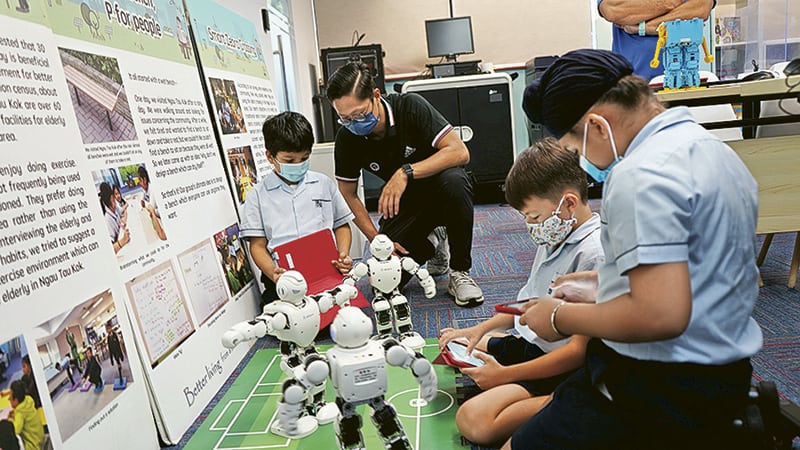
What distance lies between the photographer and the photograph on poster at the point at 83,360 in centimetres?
134

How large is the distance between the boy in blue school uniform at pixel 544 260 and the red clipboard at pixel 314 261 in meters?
0.93

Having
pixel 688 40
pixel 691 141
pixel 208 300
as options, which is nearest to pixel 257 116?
pixel 208 300

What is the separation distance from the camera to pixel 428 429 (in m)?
1.65

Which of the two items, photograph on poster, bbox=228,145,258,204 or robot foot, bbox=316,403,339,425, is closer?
robot foot, bbox=316,403,339,425

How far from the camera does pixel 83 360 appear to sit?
1455mm

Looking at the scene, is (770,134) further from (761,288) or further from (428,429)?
(428,429)

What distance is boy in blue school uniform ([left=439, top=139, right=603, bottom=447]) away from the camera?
59.1 inches

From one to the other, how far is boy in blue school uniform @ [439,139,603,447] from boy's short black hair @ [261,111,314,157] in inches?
40.7

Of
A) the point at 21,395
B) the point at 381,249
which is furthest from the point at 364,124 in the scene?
the point at 21,395

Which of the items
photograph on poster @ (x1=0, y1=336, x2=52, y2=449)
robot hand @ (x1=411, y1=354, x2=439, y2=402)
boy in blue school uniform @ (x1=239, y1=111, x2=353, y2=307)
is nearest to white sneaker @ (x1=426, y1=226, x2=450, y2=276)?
boy in blue school uniform @ (x1=239, y1=111, x2=353, y2=307)

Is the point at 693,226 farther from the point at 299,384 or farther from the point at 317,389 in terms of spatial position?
the point at 317,389

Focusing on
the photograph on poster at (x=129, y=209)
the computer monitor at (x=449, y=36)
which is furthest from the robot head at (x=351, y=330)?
the computer monitor at (x=449, y=36)

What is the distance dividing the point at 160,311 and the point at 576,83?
4.69 feet

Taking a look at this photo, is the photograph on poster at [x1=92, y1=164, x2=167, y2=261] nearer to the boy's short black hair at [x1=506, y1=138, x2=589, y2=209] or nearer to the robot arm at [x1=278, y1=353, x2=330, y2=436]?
the robot arm at [x1=278, y1=353, x2=330, y2=436]
